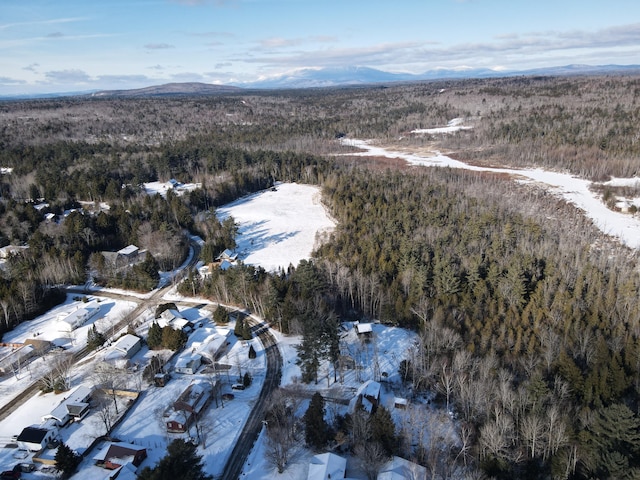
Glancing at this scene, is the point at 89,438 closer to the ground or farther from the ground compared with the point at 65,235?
closer to the ground

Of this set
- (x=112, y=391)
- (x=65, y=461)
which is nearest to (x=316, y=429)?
(x=65, y=461)

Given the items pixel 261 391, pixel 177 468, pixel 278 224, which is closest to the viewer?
pixel 177 468

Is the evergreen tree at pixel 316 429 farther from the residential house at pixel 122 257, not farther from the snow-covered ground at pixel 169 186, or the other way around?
the snow-covered ground at pixel 169 186

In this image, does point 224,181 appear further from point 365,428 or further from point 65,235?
point 365,428

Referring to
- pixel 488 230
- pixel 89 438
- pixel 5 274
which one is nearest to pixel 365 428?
pixel 89 438

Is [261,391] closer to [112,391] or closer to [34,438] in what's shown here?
[112,391]

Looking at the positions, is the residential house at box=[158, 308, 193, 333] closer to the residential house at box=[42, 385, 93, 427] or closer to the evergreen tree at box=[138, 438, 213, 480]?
the residential house at box=[42, 385, 93, 427]

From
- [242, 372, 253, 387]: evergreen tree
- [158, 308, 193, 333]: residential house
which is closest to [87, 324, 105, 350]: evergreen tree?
[158, 308, 193, 333]: residential house
